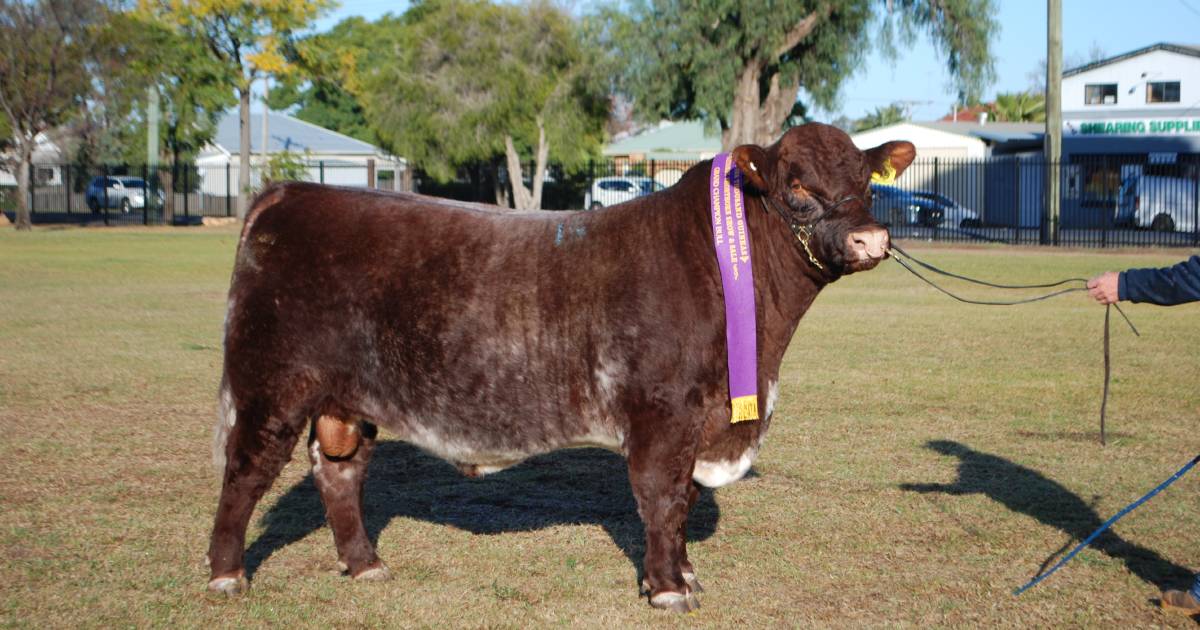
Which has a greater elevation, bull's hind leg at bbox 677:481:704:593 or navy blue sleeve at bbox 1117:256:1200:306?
navy blue sleeve at bbox 1117:256:1200:306

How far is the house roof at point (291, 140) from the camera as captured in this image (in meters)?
65.7

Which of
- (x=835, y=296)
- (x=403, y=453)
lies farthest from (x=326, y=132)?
(x=403, y=453)

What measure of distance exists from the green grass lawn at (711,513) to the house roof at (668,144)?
212 feet

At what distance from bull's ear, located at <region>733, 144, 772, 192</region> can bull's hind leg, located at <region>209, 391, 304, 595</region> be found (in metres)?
2.24

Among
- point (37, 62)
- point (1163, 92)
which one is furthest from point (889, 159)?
point (1163, 92)

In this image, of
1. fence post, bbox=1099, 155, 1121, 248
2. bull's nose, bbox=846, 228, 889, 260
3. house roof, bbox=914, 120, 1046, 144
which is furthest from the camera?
house roof, bbox=914, 120, 1046, 144

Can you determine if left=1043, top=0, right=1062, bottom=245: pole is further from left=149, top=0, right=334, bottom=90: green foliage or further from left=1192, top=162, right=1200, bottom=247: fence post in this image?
left=149, top=0, right=334, bottom=90: green foliage

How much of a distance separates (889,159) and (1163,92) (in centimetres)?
5544

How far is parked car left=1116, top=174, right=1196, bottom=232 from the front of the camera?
116ft

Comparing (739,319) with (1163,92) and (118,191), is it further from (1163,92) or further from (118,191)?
(1163,92)

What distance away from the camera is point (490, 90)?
44031 mm

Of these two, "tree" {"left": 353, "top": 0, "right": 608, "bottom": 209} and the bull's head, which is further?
"tree" {"left": 353, "top": 0, "right": 608, "bottom": 209}

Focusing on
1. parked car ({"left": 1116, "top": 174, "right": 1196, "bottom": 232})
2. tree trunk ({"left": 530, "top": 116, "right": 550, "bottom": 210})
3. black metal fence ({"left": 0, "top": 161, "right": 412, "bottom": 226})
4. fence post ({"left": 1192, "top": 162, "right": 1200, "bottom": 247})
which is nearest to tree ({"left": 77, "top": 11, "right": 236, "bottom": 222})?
black metal fence ({"left": 0, "top": 161, "right": 412, "bottom": 226})

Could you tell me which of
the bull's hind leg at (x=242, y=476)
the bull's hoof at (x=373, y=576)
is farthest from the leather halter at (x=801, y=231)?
the bull's hoof at (x=373, y=576)
